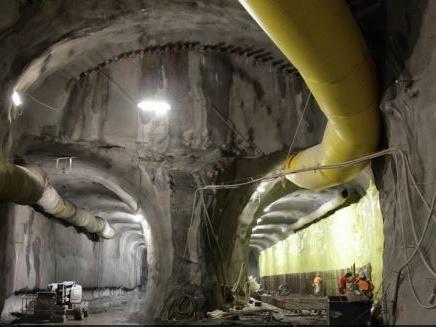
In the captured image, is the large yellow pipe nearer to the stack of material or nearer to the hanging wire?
the hanging wire

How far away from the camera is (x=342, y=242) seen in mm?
13602

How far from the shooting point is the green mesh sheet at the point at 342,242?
10602mm

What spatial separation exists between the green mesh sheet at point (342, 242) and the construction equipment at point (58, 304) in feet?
20.3

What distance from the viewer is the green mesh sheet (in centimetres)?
1060

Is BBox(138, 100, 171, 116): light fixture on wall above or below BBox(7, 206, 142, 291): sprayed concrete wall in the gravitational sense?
above

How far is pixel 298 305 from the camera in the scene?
12586mm

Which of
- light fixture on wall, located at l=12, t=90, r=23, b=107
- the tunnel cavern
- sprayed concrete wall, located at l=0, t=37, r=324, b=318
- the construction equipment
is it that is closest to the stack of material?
the tunnel cavern

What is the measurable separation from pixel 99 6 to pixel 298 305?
862 cm

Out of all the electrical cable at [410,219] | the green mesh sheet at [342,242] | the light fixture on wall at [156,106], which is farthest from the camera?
the green mesh sheet at [342,242]

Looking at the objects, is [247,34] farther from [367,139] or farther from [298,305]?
[298,305]

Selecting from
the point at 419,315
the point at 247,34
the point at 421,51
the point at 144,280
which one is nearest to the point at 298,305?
the point at 247,34

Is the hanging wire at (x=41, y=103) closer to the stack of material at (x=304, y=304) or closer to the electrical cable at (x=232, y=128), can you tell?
the electrical cable at (x=232, y=128)

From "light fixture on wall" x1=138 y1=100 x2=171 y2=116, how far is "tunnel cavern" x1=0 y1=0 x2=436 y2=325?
2 centimetres

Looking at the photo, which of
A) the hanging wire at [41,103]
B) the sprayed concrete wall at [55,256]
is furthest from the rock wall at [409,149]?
the sprayed concrete wall at [55,256]
